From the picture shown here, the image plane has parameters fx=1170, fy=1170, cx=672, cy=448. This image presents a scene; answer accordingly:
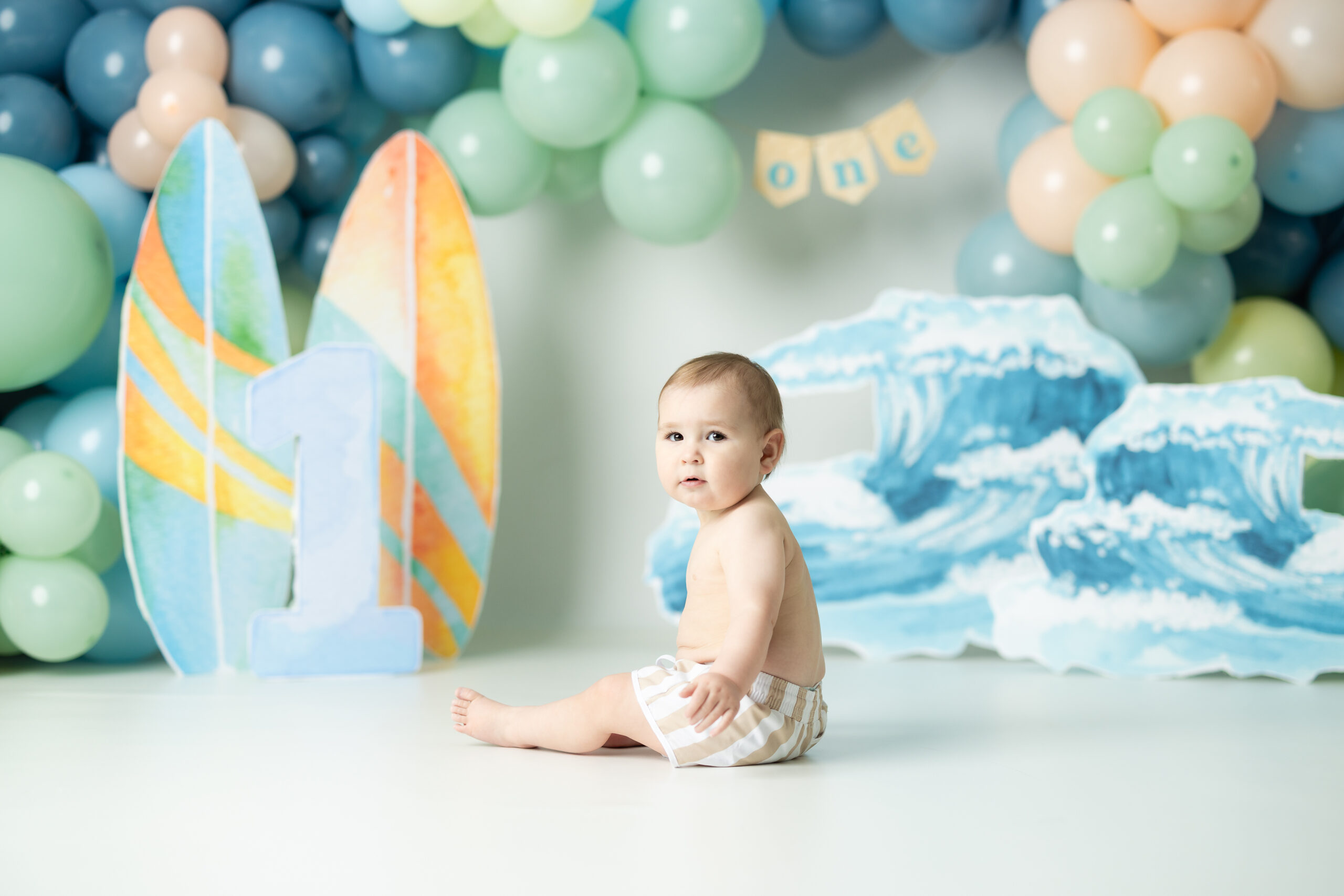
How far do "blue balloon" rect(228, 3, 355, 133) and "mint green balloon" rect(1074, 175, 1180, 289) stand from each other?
1578 mm

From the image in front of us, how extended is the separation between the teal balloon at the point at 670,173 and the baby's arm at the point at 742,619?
1063mm

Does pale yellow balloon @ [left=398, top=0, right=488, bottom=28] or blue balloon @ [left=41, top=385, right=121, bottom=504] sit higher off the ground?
pale yellow balloon @ [left=398, top=0, right=488, bottom=28]

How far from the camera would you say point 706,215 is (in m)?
2.38

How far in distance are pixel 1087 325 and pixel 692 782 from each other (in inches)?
57.0

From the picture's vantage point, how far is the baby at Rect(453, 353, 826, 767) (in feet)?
4.56

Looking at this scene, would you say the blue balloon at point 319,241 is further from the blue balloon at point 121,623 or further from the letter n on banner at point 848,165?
the letter n on banner at point 848,165

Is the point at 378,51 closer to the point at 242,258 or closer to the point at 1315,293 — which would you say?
the point at 242,258

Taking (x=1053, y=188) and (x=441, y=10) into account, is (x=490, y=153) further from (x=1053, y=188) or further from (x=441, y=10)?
(x=1053, y=188)

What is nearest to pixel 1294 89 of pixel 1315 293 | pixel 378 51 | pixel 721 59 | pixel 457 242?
pixel 1315 293

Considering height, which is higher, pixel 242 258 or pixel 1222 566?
pixel 242 258

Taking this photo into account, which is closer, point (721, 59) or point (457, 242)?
point (721, 59)

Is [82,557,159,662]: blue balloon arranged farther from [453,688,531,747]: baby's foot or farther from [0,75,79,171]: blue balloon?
[453,688,531,747]: baby's foot

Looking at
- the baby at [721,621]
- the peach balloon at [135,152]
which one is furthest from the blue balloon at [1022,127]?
the peach balloon at [135,152]

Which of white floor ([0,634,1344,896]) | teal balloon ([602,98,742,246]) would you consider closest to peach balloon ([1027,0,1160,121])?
teal balloon ([602,98,742,246])
